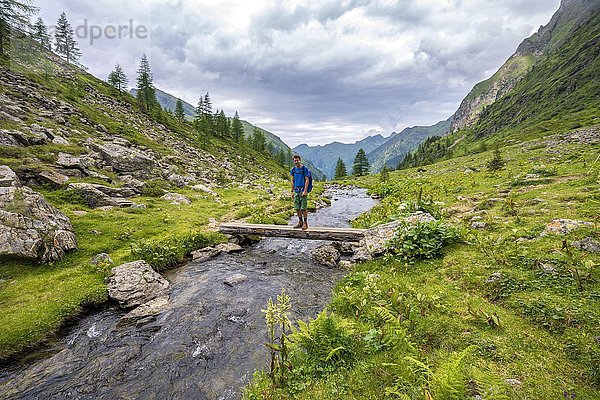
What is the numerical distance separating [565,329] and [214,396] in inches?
304

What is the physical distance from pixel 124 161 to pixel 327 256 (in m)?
27.8

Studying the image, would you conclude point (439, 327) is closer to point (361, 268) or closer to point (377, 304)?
point (377, 304)

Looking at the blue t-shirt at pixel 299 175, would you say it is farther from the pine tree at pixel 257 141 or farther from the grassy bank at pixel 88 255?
the pine tree at pixel 257 141

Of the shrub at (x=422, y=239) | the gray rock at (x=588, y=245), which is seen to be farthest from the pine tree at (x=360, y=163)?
the gray rock at (x=588, y=245)

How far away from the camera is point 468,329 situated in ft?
19.9

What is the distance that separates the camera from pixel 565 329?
528cm

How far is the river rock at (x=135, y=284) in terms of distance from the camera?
10.6 meters

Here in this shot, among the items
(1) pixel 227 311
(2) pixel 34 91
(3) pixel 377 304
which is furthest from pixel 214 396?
(2) pixel 34 91

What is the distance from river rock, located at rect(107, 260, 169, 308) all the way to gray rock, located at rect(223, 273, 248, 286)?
2591 millimetres

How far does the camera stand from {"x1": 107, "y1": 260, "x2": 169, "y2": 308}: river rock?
418 inches

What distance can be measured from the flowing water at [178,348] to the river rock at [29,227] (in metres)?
4.72

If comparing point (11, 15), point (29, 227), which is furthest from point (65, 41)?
point (29, 227)

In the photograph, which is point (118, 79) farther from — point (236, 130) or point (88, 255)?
point (88, 255)

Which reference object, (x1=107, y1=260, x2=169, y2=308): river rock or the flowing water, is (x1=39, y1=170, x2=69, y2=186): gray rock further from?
the flowing water
